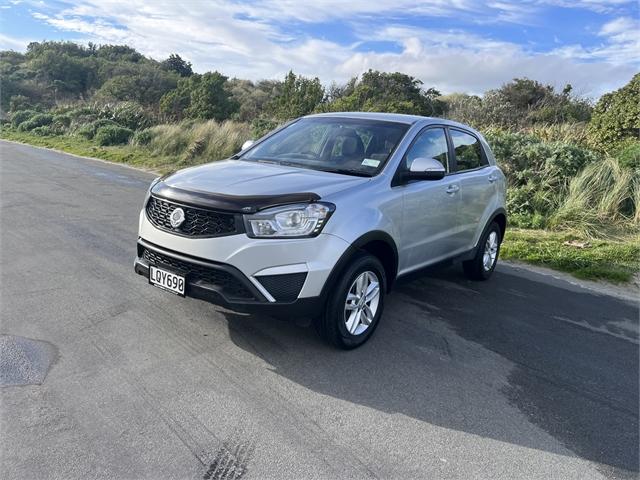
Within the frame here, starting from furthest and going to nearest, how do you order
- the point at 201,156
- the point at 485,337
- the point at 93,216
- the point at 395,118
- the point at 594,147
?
the point at 201,156
the point at 594,147
the point at 93,216
the point at 395,118
the point at 485,337

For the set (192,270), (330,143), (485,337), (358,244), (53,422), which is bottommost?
(53,422)

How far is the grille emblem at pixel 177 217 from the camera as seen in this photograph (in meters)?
3.69

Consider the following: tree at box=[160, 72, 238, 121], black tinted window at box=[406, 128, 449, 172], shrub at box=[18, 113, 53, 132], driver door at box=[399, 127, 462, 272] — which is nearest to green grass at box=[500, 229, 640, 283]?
driver door at box=[399, 127, 462, 272]

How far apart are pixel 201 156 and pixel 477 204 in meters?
12.9

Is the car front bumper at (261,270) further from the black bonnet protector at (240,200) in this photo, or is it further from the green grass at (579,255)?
the green grass at (579,255)

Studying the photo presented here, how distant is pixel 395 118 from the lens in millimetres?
4980

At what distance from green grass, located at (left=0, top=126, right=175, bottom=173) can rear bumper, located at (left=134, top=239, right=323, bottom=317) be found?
1237 centimetres

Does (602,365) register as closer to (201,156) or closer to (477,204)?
(477,204)

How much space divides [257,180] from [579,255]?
18.8 ft

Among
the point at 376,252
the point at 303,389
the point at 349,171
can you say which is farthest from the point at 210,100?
the point at 303,389

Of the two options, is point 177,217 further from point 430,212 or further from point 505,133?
point 505,133

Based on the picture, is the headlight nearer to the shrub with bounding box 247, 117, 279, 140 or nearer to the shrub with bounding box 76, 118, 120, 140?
the shrub with bounding box 247, 117, 279, 140

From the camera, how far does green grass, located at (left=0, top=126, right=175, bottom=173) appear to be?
16442mm

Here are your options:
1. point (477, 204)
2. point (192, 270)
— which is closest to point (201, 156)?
point (477, 204)
